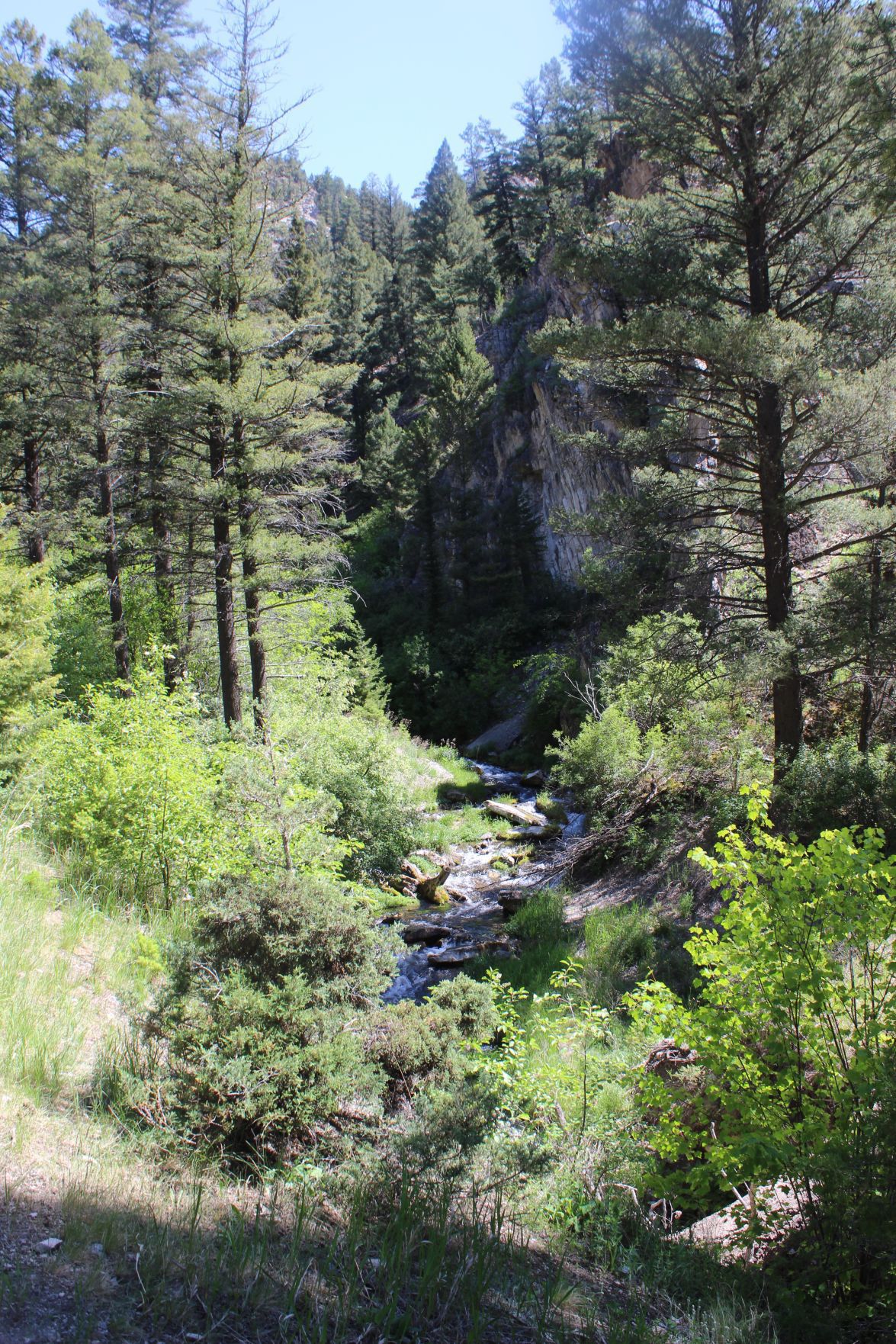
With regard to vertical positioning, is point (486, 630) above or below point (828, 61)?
below

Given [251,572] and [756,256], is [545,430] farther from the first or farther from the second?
[756,256]

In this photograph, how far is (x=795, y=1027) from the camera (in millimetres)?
3498

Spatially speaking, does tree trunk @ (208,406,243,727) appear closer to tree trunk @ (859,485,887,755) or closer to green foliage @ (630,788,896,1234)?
tree trunk @ (859,485,887,755)

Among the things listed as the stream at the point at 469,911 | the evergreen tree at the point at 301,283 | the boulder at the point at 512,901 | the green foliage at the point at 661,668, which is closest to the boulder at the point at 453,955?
the stream at the point at 469,911

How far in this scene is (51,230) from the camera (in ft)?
56.1

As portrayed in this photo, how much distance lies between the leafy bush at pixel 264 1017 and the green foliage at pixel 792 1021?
1825 millimetres

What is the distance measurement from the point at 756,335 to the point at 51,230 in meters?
16.1

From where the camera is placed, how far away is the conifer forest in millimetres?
3164

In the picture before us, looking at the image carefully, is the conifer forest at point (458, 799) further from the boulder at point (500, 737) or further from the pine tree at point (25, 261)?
the boulder at point (500, 737)

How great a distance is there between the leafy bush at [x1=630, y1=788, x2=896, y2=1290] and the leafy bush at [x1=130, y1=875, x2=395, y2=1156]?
1.82 metres

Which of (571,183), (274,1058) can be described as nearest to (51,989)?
(274,1058)

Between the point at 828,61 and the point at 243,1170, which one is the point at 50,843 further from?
the point at 828,61

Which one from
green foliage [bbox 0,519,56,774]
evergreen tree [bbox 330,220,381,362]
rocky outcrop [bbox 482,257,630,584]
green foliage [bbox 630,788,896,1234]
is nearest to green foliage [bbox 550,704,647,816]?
green foliage [bbox 0,519,56,774]

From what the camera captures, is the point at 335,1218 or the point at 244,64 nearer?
the point at 335,1218
